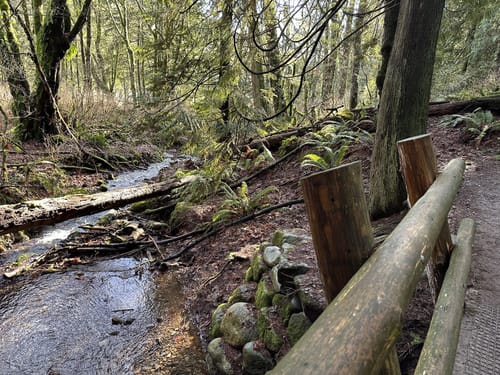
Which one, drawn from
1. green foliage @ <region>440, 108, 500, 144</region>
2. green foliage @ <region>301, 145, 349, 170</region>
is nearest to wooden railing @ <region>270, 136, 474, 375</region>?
green foliage @ <region>301, 145, 349, 170</region>

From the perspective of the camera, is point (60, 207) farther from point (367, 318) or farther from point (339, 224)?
point (367, 318)

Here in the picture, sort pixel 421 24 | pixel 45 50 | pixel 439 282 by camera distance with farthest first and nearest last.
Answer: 1. pixel 45 50
2. pixel 421 24
3. pixel 439 282

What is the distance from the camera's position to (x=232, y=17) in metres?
3.91

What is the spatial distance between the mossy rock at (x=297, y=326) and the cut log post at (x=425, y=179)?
1063 millimetres

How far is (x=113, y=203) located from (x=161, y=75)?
309cm

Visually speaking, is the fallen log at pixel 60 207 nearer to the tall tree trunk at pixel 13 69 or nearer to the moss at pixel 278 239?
the moss at pixel 278 239

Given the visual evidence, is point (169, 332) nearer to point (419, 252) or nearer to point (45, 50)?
point (419, 252)

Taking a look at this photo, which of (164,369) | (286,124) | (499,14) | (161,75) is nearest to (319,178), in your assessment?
(164,369)

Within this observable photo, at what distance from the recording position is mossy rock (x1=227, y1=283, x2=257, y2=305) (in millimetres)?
3594

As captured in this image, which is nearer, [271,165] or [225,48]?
[225,48]

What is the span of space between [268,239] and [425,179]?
264 cm

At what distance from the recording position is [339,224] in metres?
1.29

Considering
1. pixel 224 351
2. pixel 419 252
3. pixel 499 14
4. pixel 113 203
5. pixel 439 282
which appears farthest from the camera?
pixel 499 14

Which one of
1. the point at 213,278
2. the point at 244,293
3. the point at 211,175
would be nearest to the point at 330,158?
the point at 211,175
